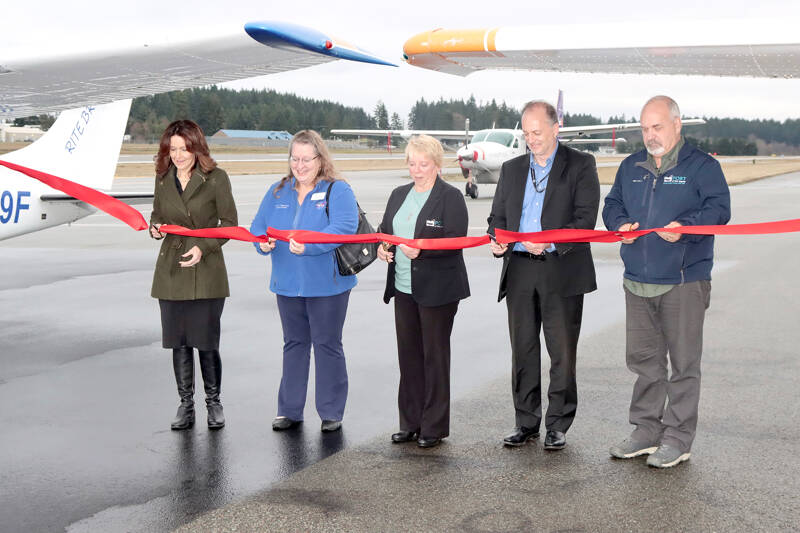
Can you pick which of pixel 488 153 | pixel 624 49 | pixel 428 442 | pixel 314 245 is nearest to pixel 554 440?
pixel 428 442

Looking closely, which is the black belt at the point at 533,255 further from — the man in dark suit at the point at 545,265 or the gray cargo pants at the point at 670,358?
the gray cargo pants at the point at 670,358

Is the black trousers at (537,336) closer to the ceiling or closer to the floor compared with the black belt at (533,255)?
closer to the floor

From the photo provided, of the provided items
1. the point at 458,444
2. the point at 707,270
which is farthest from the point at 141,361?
the point at 707,270

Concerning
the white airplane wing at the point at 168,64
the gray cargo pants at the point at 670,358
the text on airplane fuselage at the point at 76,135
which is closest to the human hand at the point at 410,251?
the white airplane wing at the point at 168,64

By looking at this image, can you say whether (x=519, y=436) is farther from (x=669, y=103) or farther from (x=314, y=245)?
(x=669, y=103)

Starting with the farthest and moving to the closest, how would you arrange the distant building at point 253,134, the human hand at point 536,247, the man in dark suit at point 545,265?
1. the distant building at point 253,134
2. the man in dark suit at point 545,265
3. the human hand at point 536,247

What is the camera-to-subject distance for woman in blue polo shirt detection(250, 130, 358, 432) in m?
4.68

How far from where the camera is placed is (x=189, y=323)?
4762mm

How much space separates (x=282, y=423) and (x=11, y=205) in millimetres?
6123

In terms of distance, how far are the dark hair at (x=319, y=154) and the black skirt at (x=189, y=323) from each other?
81cm

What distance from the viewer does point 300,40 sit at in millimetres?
3633

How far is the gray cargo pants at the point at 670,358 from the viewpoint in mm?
4094

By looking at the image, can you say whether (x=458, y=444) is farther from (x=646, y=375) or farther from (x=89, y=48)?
(x=89, y=48)

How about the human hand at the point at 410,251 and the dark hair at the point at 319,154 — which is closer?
the human hand at the point at 410,251
